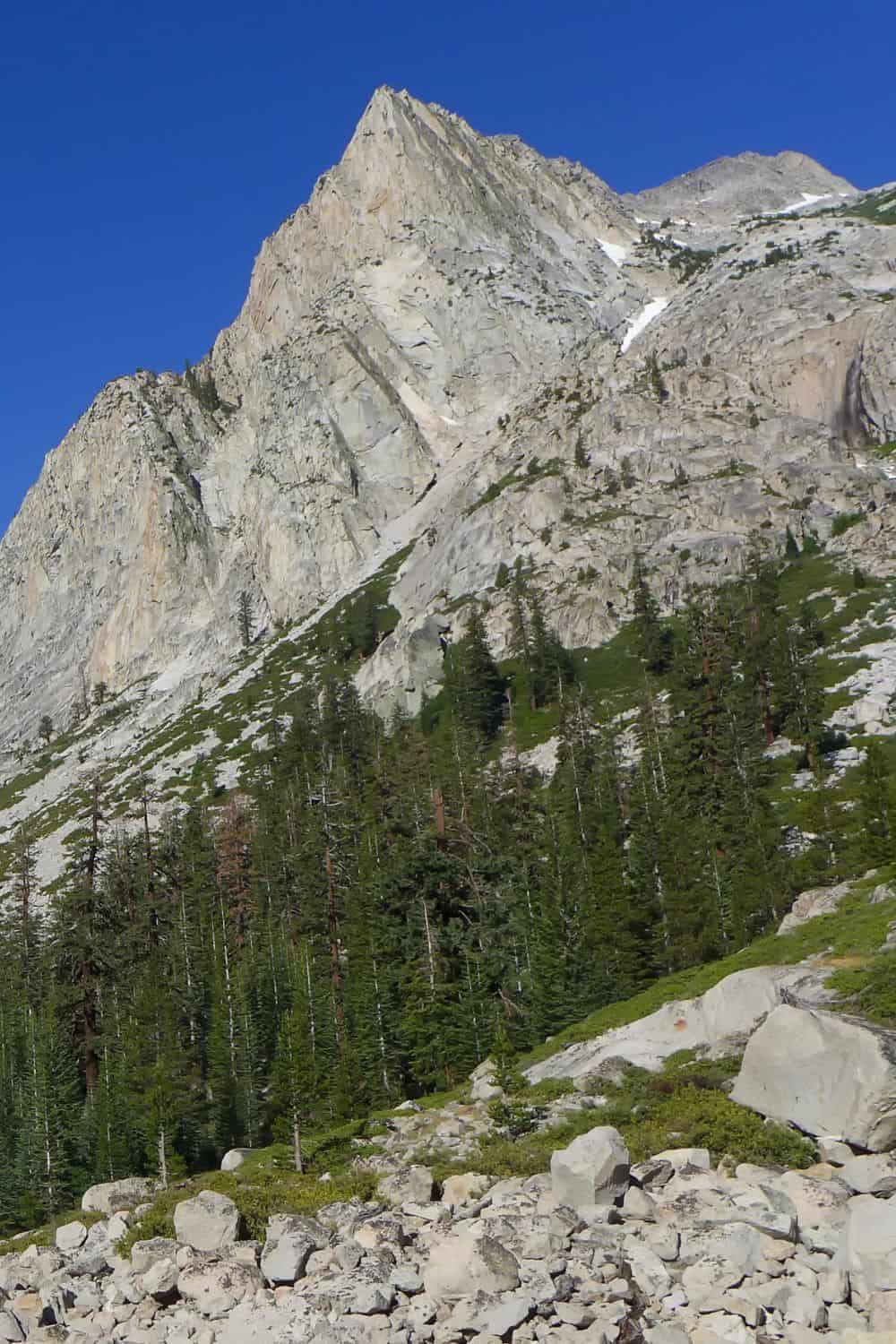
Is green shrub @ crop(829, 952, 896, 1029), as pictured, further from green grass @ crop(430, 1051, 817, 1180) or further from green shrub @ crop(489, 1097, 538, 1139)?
green shrub @ crop(489, 1097, 538, 1139)

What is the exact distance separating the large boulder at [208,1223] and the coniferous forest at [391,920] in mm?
14437

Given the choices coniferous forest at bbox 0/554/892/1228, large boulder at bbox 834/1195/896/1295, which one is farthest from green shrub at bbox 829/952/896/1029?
coniferous forest at bbox 0/554/892/1228

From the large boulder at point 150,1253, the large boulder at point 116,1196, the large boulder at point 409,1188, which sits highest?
the large boulder at point 150,1253

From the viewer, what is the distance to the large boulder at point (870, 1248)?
1410cm

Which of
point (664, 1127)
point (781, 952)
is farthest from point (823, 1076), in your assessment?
point (781, 952)

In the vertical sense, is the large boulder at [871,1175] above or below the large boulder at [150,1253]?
below

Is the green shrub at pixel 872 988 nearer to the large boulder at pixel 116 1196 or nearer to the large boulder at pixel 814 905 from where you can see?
the large boulder at pixel 814 905

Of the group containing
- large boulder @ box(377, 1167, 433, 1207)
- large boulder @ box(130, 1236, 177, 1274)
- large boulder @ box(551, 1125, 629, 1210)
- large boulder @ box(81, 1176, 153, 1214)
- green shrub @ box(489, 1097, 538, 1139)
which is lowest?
large boulder @ box(81, 1176, 153, 1214)

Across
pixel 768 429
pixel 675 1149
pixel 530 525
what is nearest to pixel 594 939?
pixel 675 1149

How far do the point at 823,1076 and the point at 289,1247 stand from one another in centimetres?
1104

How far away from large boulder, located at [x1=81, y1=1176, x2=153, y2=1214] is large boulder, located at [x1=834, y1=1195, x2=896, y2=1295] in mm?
20402

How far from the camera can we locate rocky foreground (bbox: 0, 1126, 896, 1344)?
14.4m

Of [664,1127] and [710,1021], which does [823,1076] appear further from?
[710,1021]

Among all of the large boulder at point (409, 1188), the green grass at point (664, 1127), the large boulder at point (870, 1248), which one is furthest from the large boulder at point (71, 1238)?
the large boulder at point (870, 1248)
